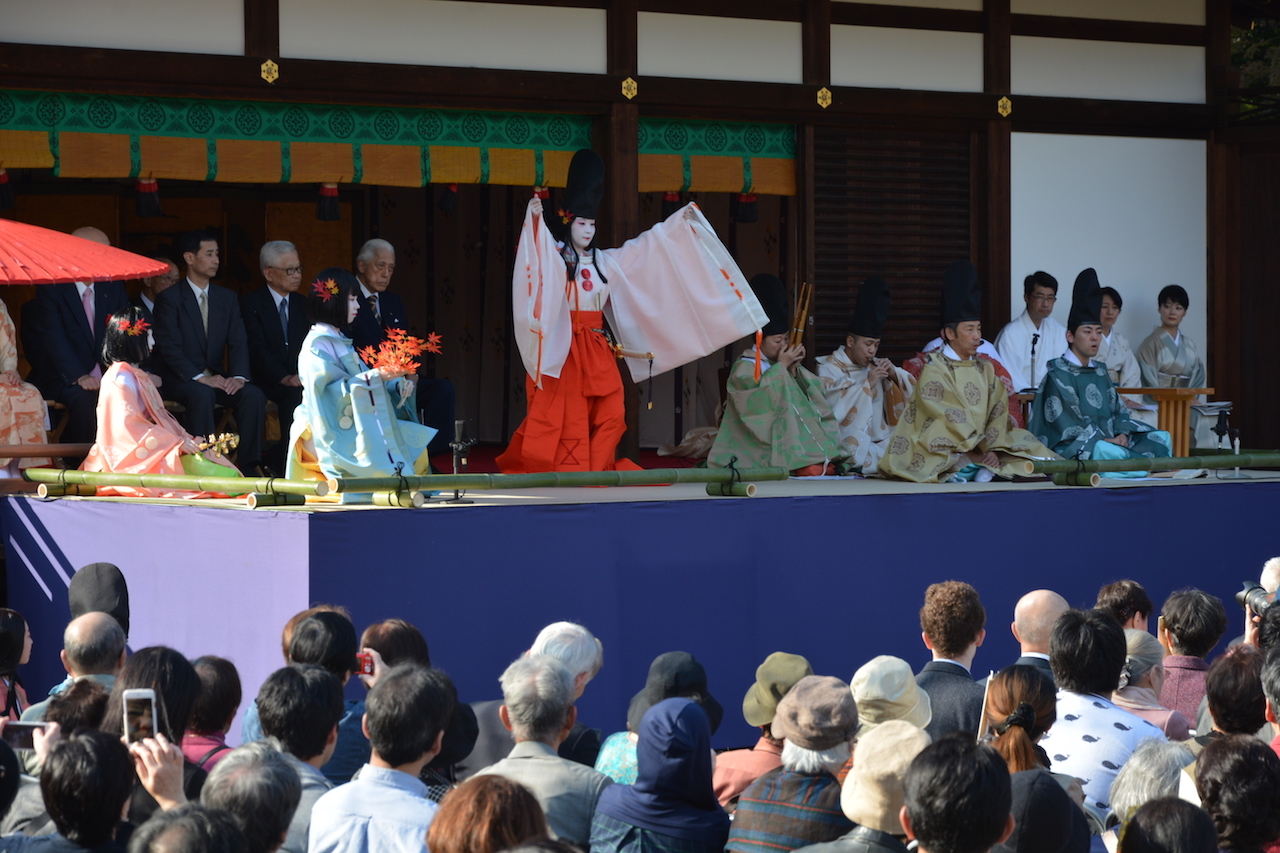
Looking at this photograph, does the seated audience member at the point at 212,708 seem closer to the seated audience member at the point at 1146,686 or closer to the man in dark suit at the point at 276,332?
the seated audience member at the point at 1146,686

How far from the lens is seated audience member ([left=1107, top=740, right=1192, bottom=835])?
273cm

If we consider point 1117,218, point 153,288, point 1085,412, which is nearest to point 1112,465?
point 1085,412

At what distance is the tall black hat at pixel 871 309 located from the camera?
26.3 feet

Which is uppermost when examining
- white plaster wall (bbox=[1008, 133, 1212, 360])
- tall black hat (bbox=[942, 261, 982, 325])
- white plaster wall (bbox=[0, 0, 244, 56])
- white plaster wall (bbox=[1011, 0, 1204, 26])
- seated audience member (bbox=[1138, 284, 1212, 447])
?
white plaster wall (bbox=[1011, 0, 1204, 26])

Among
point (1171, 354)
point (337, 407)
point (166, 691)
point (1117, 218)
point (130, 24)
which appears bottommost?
point (166, 691)

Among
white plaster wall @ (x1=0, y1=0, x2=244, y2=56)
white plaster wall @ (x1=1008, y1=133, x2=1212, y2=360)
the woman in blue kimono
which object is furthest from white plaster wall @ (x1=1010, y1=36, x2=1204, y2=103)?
the woman in blue kimono

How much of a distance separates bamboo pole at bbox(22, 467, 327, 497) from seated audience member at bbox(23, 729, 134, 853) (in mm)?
2871

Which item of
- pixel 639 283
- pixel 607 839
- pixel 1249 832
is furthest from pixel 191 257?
pixel 1249 832

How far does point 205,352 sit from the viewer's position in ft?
24.1

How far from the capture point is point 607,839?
283 cm

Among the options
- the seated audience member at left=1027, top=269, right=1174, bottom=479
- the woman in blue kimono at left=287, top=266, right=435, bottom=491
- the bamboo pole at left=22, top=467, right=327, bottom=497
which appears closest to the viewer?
the bamboo pole at left=22, top=467, right=327, bottom=497

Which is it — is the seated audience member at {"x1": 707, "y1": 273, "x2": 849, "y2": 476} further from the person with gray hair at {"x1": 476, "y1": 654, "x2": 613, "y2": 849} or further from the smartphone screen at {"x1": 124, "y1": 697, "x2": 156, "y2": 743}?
the smartphone screen at {"x1": 124, "y1": 697, "x2": 156, "y2": 743}

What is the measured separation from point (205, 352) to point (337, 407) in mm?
1751

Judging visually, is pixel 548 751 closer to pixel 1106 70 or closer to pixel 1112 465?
pixel 1112 465
